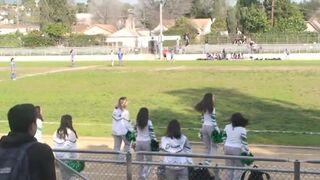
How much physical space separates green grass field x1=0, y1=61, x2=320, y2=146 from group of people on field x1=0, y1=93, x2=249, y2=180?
469 cm

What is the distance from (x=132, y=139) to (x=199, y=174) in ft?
14.5

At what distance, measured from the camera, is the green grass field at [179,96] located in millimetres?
19953

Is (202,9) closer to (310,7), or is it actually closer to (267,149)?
(310,7)

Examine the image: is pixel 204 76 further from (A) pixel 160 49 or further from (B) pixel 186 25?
(B) pixel 186 25

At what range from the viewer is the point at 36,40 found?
91812mm

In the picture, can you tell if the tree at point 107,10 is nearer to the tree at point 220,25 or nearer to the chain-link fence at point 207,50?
the tree at point 220,25

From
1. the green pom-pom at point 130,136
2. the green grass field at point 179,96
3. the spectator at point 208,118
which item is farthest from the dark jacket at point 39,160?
the green grass field at point 179,96

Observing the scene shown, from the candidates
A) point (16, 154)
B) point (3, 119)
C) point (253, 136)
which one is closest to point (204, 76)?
point (3, 119)

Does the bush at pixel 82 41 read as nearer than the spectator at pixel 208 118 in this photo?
No

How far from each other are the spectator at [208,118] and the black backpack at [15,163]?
323 inches

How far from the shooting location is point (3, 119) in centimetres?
2209

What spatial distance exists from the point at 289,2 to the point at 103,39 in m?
31.3

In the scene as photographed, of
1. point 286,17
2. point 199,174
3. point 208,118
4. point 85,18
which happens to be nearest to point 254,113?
point 208,118

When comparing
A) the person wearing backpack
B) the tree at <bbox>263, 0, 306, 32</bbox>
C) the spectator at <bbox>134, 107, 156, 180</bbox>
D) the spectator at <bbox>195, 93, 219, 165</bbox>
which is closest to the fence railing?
the spectator at <bbox>134, 107, 156, 180</bbox>
